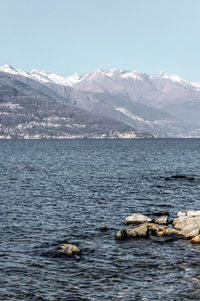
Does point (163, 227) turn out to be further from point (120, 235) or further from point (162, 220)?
point (120, 235)

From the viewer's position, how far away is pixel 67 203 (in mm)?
62250

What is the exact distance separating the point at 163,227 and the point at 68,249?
1343cm

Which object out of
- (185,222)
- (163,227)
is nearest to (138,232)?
(163,227)

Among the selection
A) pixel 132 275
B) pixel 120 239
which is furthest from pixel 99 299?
pixel 120 239

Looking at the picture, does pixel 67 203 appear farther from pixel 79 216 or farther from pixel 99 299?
pixel 99 299

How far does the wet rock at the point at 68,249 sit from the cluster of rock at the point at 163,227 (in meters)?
6.31

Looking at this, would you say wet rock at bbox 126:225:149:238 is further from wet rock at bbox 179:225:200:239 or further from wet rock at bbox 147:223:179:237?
wet rock at bbox 179:225:200:239

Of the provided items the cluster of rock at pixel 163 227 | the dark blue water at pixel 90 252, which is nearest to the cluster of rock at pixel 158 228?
the cluster of rock at pixel 163 227

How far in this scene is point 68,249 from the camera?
37.6 meters

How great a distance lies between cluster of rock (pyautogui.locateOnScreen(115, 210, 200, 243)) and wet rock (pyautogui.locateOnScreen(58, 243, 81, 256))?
20.7 ft

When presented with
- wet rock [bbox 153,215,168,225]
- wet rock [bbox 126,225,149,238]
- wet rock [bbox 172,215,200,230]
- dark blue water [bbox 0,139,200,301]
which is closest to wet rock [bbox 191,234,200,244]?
dark blue water [bbox 0,139,200,301]

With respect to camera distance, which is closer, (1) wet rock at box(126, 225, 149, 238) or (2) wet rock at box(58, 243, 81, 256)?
(2) wet rock at box(58, 243, 81, 256)

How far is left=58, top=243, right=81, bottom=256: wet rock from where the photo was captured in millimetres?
37031

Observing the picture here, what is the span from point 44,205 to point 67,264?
2640cm
